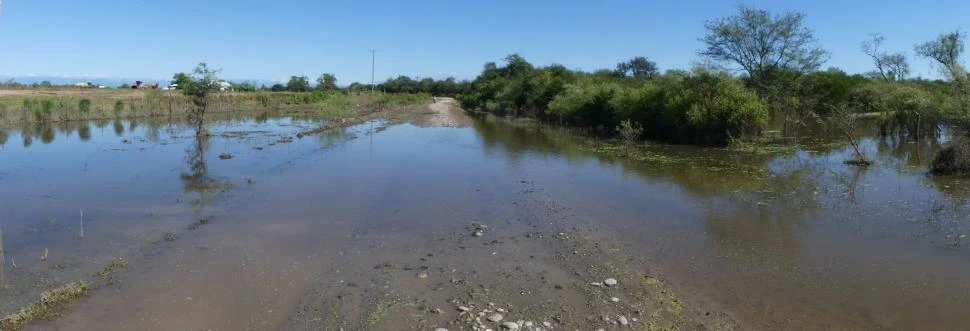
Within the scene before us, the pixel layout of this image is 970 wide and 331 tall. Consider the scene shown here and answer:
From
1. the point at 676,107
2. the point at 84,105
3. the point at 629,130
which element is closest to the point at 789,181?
the point at 629,130

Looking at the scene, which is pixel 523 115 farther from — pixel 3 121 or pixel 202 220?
pixel 202 220

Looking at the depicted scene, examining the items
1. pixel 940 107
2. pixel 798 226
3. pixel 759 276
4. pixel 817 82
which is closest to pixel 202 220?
pixel 759 276

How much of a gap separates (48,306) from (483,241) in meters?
6.44

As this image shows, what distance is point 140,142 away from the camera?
3014cm

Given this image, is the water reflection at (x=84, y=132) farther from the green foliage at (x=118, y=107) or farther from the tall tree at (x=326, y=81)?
the tall tree at (x=326, y=81)

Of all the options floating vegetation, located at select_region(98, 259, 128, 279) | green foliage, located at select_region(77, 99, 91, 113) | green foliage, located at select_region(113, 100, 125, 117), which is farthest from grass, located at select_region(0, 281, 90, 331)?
green foliage, located at select_region(113, 100, 125, 117)

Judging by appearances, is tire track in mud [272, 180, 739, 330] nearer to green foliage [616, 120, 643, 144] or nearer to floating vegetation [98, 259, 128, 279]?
floating vegetation [98, 259, 128, 279]

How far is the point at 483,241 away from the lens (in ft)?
Answer: 35.1

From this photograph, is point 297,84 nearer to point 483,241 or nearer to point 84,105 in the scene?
point 84,105

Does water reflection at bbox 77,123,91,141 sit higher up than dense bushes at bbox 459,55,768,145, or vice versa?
dense bushes at bbox 459,55,768,145

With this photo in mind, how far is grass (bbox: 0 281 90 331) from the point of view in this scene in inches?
270

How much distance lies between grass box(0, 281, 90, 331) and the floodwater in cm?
23

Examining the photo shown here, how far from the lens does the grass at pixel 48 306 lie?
686cm

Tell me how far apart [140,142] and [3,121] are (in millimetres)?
13790
